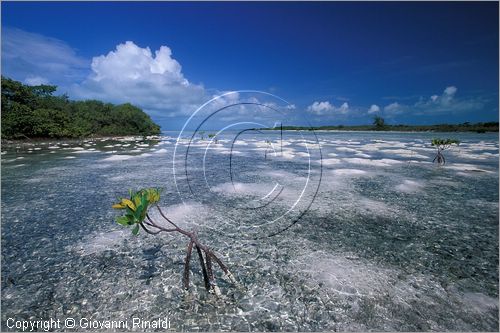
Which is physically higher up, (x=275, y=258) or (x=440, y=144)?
(x=440, y=144)

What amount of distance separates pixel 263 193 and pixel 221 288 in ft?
28.2

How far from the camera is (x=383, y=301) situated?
18.7 ft

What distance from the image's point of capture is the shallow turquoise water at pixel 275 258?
541cm

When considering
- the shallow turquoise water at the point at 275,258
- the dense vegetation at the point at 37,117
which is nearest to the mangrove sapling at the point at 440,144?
the shallow turquoise water at the point at 275,258

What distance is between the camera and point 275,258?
7.55 m

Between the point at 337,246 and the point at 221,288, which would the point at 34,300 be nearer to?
the point at 221,288

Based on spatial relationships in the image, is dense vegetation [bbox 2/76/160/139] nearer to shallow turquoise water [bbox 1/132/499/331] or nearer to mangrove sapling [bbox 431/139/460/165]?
shallow turquoise water [bbox 1/132/499/331]

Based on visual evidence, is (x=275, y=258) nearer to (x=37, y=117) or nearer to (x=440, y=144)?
(x=440, y=144)

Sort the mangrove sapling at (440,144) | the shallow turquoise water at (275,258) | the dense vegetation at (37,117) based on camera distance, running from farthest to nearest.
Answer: the dense vegetation at (37,117), the mangrove sapling at (440,144), the shallow turquoise water at (275,258)

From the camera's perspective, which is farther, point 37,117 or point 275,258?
point 37,117

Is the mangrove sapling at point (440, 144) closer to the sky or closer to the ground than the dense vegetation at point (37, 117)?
closer to the ground

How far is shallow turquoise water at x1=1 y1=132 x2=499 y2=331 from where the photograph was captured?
213 inches

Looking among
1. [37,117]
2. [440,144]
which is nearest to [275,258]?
[440,144]

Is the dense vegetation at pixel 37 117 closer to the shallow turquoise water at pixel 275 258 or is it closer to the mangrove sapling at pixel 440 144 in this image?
the shallow turquoise water at pixel 275 258
